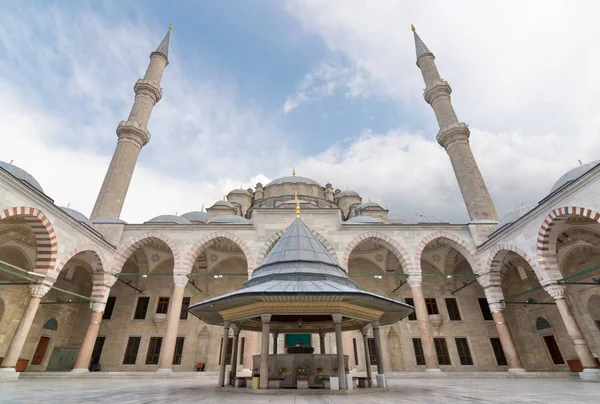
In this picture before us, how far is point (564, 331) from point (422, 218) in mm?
8438

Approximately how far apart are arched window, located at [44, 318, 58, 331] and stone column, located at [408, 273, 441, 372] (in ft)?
59.9

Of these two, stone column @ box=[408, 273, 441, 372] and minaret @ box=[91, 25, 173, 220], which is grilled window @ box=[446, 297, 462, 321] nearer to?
stone column @ box=[408, 273, 441, 372]

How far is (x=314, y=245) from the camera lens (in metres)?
8.62

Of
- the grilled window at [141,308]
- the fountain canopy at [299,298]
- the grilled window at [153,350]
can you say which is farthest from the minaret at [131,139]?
the fountain canopy at [299,298]

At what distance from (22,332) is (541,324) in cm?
2244

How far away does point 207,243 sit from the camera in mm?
15055

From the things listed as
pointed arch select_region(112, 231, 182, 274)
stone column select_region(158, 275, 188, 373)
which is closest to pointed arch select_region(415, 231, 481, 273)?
stone column select_region(158, 275, 188, 373)

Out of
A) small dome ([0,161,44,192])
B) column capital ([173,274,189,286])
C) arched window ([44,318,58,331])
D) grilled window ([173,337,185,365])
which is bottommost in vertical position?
grilled window ([173,337,185,365])

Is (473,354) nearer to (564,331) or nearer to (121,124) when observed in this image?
(564,331)

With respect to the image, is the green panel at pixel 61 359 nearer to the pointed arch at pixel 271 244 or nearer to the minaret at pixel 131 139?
the minaret at pixel 131 139

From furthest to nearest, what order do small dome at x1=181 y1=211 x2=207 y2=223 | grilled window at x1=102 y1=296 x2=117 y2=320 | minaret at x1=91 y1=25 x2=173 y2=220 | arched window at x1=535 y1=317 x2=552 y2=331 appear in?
small dome at x1=181 y1=211 x2=207 y2=223 < minaret at x1=91 y1=25 x2=173 y2=220 < grilled window at x1=102 y1=296 x2=117 y2=320 < arched window at x1=535 y1=317 x2=552 y2=331

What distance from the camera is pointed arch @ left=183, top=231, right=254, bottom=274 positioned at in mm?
14414

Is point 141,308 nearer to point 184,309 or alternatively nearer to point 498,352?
point 184,309

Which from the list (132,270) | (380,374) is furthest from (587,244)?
(132,270)
